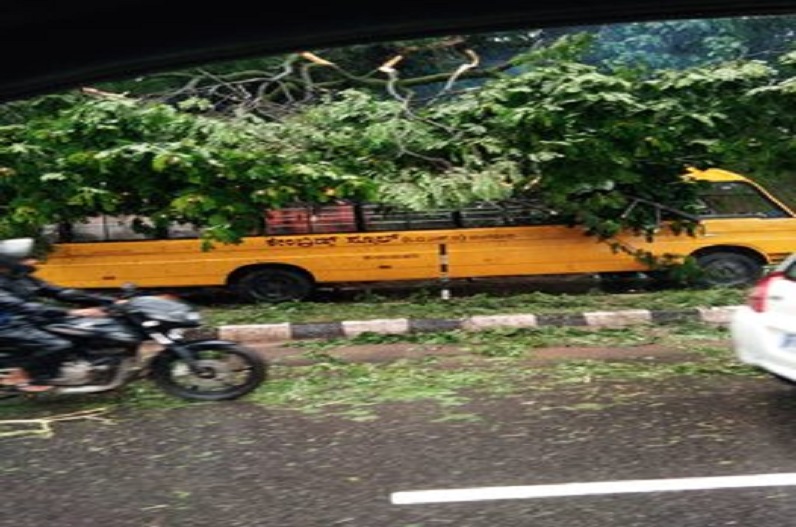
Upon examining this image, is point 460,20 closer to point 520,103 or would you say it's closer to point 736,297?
point 520,103

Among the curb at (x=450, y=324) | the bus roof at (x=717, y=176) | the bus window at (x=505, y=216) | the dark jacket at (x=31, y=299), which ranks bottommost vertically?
the curb at (x=450, y=324)

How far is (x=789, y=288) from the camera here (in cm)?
558

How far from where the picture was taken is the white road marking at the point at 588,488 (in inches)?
181

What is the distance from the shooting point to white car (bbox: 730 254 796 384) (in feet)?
17.7

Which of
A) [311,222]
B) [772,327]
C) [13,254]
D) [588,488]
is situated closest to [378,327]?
[311,222]

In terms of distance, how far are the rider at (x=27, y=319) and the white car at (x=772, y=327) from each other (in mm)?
4331

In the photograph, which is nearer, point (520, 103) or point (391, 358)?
point (391, 358)

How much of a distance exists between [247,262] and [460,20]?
611 cm

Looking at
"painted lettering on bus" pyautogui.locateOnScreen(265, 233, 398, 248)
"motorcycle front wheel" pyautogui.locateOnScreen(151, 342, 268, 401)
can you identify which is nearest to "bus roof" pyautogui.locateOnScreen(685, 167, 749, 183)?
"painted lettering on bus" pyautogui.locateOnScreen(265, 233, 398, 248)

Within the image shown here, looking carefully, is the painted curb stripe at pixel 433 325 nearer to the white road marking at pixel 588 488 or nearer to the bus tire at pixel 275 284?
the bus tire at pixel 275 284

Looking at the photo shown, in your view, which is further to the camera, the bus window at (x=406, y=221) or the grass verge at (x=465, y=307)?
the bus window at (x=406, y=221)

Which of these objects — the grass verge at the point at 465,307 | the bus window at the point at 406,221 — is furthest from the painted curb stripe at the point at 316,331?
the bus window at the point at 406,221

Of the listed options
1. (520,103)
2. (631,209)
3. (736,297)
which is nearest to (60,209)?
(520,103)

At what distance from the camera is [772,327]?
5543mm
